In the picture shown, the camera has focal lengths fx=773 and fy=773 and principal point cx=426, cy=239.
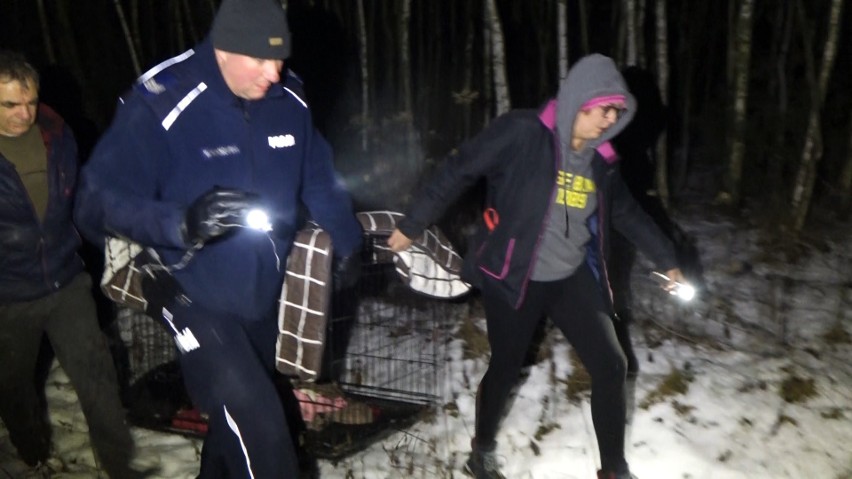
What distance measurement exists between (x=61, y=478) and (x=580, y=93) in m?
3.36

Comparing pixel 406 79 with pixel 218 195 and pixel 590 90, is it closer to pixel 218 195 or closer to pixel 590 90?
pixel 590 90

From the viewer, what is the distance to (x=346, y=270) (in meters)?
3.29

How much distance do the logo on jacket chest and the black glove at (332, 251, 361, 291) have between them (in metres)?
0.61

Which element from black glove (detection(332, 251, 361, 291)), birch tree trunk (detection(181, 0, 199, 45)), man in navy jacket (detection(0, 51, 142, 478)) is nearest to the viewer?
black glove (detection(332, 251, 361, 291))

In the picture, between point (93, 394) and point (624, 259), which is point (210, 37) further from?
point (624, 259)

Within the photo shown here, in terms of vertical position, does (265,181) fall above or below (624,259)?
above

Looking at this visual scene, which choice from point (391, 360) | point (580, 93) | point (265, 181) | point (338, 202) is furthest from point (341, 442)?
point (580, 93)

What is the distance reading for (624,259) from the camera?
645cm

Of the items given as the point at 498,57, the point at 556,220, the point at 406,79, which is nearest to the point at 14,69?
the point at 556,220

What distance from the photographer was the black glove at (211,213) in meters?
2.38

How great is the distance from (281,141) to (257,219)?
14.1 inches

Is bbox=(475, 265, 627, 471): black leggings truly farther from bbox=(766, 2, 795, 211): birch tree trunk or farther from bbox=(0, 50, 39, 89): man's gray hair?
bbox=(766, 2, 795, 211): birch tree trunk

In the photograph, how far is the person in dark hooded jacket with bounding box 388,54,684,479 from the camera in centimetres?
326

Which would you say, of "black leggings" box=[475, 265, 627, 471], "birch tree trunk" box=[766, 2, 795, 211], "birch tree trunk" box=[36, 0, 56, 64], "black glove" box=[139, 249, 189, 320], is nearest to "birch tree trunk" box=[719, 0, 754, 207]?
"birch tree trunk" box=[766, 2, 795, 211]
